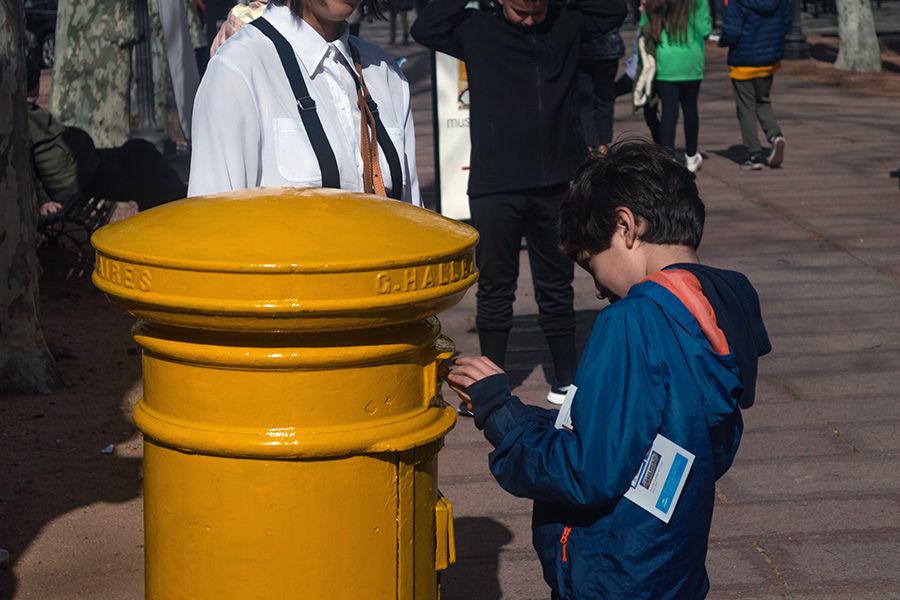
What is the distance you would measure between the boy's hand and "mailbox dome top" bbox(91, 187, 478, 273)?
30 cm

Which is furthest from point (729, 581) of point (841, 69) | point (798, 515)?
point (841, 69)

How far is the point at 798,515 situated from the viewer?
3.97m

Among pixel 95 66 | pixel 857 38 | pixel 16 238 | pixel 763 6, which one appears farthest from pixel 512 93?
pixel 857 38

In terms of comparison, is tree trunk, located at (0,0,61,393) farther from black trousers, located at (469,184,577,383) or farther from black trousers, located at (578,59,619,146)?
black trousers, located at (578,59,619,146)

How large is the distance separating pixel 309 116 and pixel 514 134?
228cm

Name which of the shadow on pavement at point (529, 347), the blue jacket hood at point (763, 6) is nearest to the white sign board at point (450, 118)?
the shadow on pavement at point (529, 347)

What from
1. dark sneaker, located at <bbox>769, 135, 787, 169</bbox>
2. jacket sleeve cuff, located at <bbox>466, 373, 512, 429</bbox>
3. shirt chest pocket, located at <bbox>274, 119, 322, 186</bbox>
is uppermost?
shirt chest pocket, located at <bbox>274, 119, 322, 186</bbox>

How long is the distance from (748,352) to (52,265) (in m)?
6.53

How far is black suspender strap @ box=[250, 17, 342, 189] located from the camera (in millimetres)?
2666

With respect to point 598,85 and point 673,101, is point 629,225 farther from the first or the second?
point 673,101

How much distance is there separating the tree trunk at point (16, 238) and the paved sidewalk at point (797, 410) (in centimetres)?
218

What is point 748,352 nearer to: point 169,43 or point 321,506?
point 321,506

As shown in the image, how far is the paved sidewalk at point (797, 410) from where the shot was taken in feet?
11.8

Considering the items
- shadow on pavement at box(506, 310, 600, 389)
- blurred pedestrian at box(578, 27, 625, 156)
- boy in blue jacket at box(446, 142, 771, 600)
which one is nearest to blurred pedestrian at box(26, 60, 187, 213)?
shadow on pavement at box(506, 310, 600, 389)
